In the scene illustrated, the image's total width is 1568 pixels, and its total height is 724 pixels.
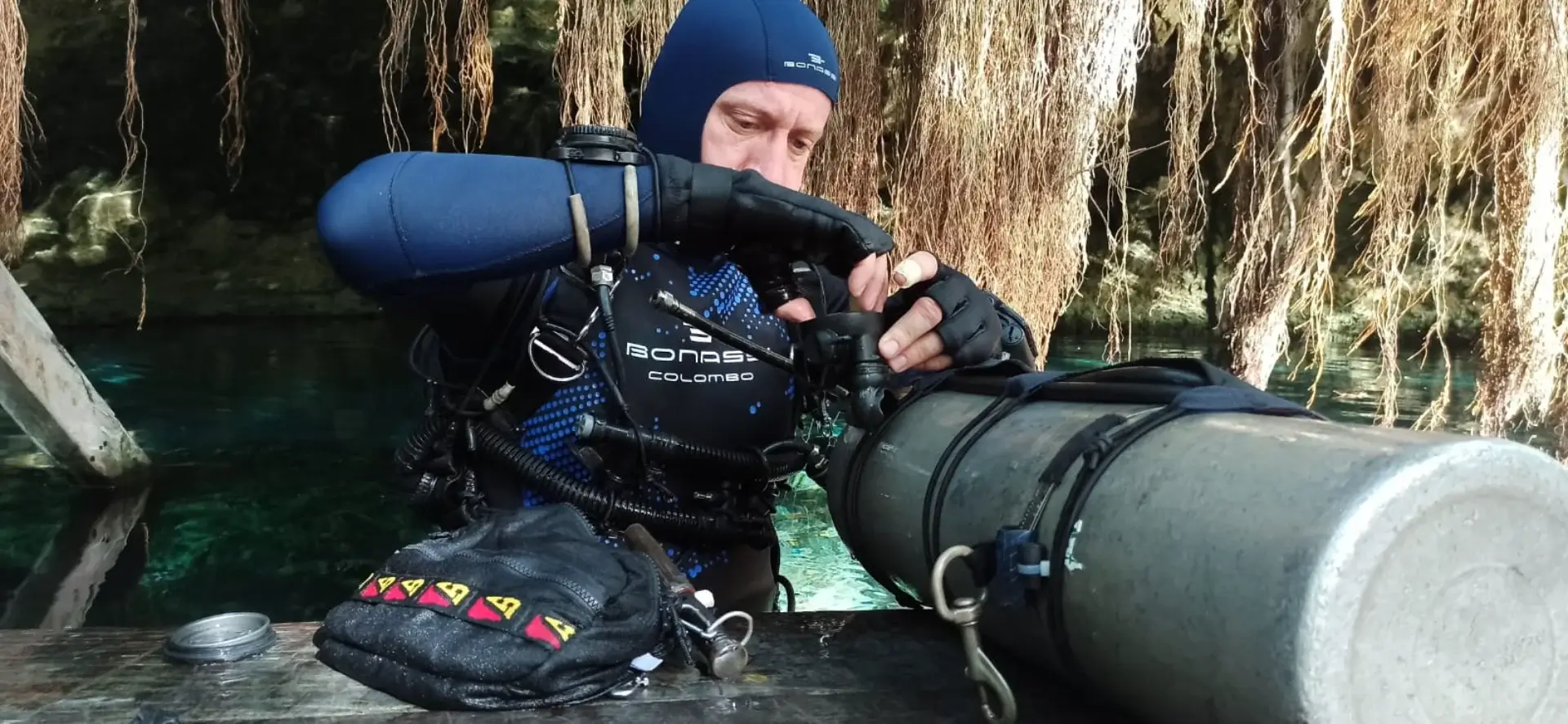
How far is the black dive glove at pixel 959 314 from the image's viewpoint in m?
1.24

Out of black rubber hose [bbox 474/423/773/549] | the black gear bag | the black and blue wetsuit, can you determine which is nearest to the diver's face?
the black and blue wetsuit

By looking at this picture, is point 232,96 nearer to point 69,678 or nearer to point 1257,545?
point 69,678

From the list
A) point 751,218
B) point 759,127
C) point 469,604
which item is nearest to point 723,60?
point 759,127

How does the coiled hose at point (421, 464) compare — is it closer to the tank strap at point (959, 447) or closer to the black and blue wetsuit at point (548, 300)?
the black and blue wetsuit at point (548, 300)

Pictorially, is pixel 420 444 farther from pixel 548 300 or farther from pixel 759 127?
pixel 759 127

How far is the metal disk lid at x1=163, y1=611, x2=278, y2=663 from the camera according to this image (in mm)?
978

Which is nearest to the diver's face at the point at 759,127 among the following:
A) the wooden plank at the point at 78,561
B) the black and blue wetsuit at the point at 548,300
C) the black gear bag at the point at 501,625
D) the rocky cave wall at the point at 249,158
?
the black and blue wetsuit at the point at 548,300

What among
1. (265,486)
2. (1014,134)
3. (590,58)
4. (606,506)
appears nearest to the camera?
(606,506)

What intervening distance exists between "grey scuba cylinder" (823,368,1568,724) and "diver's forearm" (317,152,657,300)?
0.69 m

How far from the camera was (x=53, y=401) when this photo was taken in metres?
3.50

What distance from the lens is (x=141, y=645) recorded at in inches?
40.8

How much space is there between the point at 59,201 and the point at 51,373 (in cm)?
754

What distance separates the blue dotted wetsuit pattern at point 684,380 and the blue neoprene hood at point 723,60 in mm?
291

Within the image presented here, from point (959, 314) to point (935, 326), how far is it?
37mm
